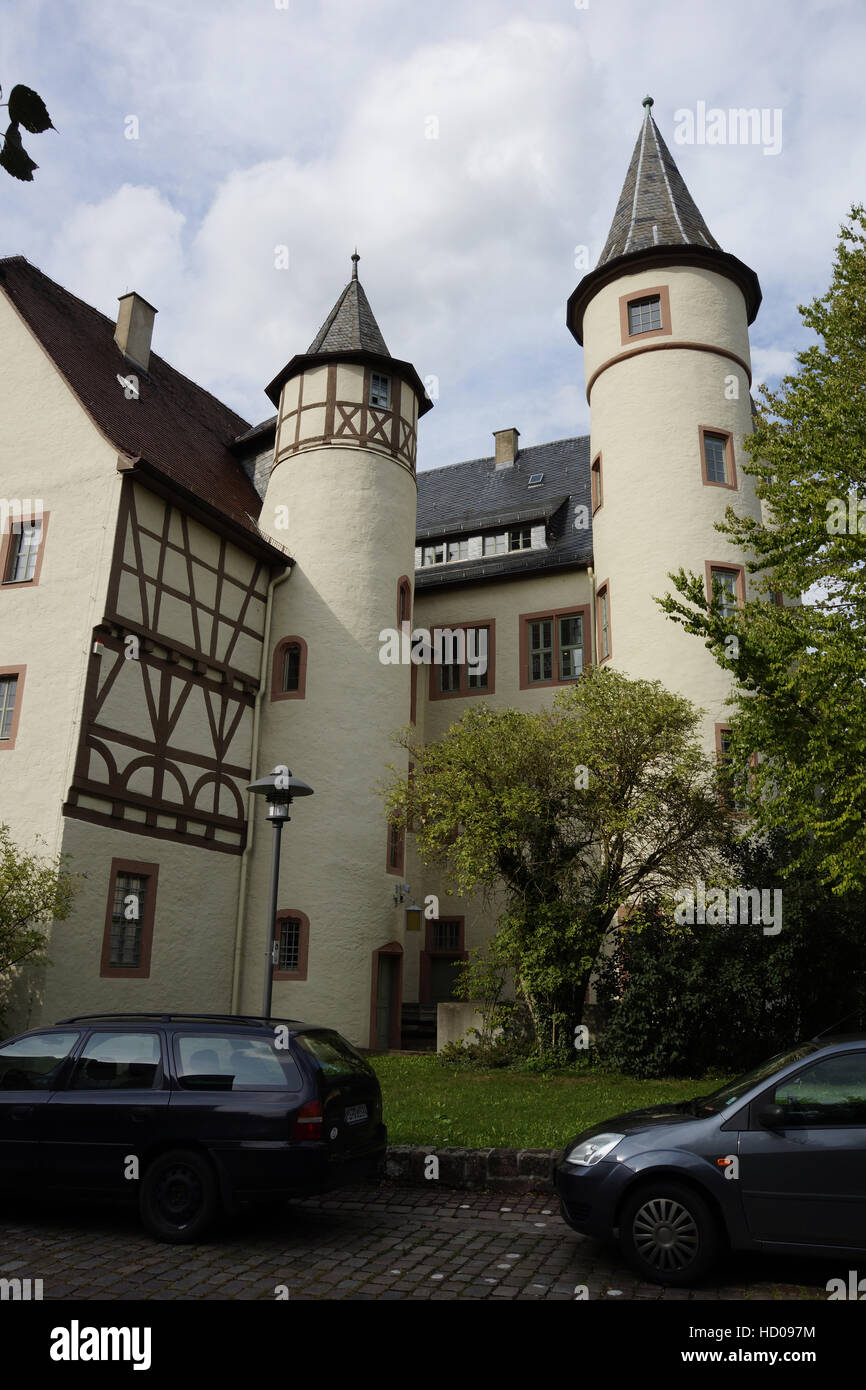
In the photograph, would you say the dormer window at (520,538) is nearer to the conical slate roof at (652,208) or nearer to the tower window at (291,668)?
the conical slate roof at (652,208)

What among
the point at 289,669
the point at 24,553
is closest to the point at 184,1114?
the point at 24,553

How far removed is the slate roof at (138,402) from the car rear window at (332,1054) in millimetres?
12901

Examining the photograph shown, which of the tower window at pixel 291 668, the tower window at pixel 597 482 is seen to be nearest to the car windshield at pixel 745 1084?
the tower window at pixel 291 668

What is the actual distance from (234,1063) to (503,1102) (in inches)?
227

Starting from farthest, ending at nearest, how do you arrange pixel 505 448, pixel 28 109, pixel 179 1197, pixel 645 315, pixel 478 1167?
pixel 505 448
pixel 645 315
pixel 478 1167
pixel 179 1197
pixel 28 109

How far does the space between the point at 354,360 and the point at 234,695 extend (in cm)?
846

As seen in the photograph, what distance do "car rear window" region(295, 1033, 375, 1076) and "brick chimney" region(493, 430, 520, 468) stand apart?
25.0m

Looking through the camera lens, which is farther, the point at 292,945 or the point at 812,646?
the point at 292,945

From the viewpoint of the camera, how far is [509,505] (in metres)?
28.8

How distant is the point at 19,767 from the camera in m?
16.7

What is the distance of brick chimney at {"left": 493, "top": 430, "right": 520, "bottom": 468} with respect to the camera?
31312 millimetres

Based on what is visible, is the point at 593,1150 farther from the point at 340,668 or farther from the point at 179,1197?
the point at 340,668

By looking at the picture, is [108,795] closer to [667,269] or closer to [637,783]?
[637,783]
